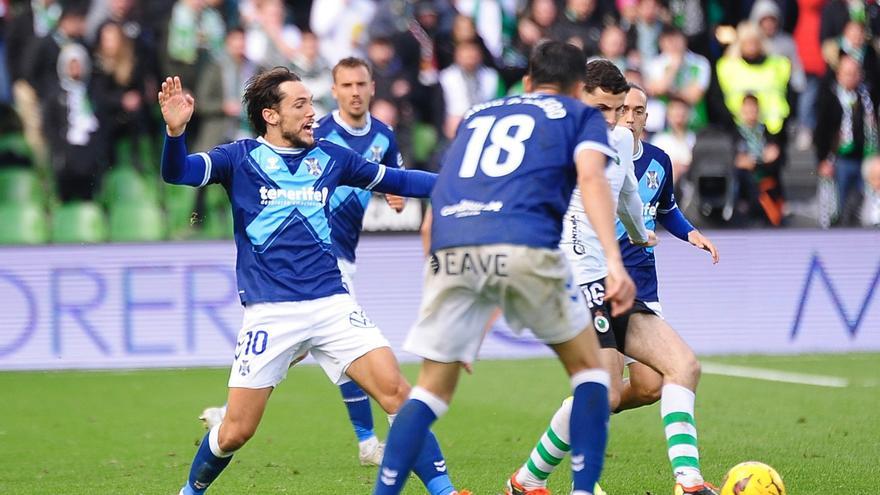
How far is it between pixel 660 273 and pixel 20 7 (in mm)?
8285

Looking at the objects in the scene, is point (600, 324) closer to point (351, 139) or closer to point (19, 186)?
point (351, 139)

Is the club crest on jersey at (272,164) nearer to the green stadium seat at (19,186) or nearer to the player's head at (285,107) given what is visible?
the player's head at (285,107)

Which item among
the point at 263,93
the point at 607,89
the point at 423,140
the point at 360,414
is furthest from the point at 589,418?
the point at 423,140

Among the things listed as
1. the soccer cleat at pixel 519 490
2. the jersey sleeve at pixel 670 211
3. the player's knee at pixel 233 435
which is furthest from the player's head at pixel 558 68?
the soccer cleat at pixel 519 490

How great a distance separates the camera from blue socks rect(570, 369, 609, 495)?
582 centimetres

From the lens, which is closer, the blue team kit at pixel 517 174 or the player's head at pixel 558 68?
the blue team kit at pixel 517 174

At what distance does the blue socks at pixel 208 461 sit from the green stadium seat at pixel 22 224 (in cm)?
946

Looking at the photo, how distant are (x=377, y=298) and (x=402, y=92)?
8.87 ft

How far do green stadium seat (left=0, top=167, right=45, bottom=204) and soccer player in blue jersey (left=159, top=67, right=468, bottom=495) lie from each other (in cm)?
982

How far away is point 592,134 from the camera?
5.66 metres

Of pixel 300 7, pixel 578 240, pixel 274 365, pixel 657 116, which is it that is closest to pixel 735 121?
pixel 657 116

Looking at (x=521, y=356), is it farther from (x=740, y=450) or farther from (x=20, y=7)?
(x=20, y=7)

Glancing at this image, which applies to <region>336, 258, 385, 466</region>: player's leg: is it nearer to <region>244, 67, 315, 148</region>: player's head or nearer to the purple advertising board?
<region>244, 67, 315, 148</region>: player's head

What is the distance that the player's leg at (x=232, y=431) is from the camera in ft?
21.8
